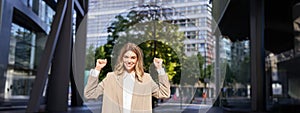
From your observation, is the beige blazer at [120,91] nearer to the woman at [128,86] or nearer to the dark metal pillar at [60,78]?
the woman at [128,86]

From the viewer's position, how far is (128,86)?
1321 millimetres

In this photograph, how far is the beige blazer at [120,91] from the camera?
131 centimetres

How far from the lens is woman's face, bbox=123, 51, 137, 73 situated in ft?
4.39

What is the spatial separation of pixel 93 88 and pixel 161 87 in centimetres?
27

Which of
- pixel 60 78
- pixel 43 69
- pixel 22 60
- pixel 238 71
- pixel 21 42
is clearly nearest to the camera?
pixel 43 69

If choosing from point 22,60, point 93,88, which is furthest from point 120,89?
point 22,60

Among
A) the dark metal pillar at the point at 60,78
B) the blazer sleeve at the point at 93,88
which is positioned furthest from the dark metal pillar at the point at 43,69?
the blazer sleeve at the point at 93,88

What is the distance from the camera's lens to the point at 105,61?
1386 mm

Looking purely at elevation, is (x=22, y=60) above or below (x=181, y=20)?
above

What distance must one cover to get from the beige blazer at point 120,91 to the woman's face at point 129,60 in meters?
0.05

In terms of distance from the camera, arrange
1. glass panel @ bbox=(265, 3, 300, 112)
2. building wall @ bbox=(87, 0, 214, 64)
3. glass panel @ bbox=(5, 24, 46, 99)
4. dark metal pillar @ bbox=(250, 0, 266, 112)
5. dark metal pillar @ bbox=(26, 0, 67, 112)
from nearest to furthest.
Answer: building wall @ bbox=(87, 0, 214, 64), dark metal pillar @ bbox=(26, 0, 67, 112), glass panel @ bbox=(5, 24, 46, 99), dark metal pillar @ bbox=(250, 0, 266, 112), glass panel @ bbox=(265, 3, 300, 112)

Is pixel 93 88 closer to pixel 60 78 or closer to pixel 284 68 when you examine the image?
pixel 60 78

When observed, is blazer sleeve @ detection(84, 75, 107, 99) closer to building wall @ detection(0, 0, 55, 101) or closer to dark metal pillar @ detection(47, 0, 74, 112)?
building wall @ detection(0, 0, 55, 101)

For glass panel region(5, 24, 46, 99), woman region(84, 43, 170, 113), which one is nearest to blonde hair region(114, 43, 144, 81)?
woman region(84, 43, 170, 113)
